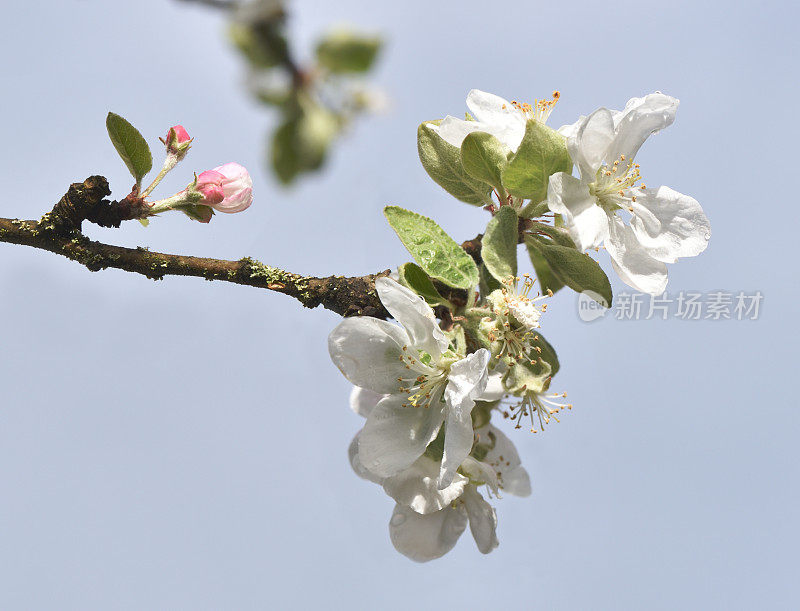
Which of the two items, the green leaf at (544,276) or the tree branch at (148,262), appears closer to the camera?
the tree branch at (148,262)

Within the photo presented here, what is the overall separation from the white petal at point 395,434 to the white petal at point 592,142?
0.70 metres

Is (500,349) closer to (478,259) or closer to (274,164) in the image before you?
(478,259)

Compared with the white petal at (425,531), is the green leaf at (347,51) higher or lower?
higher

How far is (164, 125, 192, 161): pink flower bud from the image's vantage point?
2031 millimetres

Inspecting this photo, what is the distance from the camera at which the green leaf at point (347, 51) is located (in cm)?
65

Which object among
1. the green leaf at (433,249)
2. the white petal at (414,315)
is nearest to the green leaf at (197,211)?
the green leaf at (433,249)

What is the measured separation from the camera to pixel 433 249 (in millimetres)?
1790

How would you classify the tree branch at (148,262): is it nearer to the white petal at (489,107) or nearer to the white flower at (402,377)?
the white flower at (402,377)

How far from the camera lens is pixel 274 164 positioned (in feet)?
2.18

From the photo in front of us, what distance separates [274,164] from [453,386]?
1068 millimetres

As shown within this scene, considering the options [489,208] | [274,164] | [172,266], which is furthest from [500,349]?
[274,164]

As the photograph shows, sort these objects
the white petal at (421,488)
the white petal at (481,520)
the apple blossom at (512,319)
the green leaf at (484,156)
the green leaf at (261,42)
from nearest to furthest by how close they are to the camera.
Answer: the green leaf at (261,42) < the apple blossom at (512,319) < the green leaf at (484,156) < the white petal at (421,488) < the white petal at (481,520)

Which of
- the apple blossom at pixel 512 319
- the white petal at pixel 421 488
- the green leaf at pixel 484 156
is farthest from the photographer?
the white petal at pixel 421 488

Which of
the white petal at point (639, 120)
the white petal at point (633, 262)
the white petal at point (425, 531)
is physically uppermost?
the white petal at point (639, 120)
